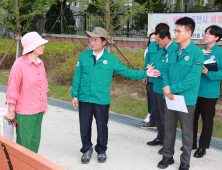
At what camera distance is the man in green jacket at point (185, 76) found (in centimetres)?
354

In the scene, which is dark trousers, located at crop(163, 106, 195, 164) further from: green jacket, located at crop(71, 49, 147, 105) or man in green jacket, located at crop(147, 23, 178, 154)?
green jacket, located at crop(71, 49, 147, 105)

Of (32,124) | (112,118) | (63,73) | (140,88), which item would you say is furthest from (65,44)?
(32,124)

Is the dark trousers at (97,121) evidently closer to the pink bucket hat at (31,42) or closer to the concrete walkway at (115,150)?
the concrete walkway at (115,150)

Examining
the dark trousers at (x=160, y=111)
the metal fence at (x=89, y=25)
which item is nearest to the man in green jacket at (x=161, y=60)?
the dark trousers at (x=160, y=111)

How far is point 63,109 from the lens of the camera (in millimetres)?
6941

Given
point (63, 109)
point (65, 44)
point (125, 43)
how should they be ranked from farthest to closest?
1. point (125, 43)
2. point (65, 44)
3. point (63, 109)

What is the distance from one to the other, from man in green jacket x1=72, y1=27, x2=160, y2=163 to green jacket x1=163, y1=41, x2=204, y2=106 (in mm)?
398

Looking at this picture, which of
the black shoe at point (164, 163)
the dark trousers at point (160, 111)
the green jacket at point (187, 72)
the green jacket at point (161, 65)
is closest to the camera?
the green jacket at point (187, 72)

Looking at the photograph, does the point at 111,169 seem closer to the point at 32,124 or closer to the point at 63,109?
the point at 32,124

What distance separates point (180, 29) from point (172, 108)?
102 centimetres

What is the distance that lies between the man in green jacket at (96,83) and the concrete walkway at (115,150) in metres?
0.23

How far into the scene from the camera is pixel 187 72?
141 inches

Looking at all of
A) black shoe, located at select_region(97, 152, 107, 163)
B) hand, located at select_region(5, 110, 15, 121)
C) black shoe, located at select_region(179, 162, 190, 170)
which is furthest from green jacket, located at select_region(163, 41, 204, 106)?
hand, located at select_region(5, 110, 15, 121)

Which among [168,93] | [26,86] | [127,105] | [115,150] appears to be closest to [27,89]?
[26,86]
